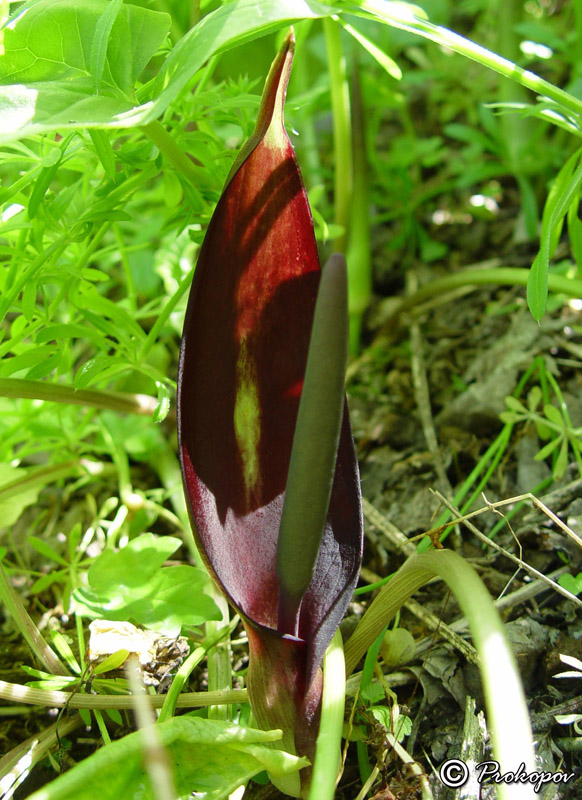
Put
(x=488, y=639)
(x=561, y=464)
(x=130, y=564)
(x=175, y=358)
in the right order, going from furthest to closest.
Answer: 1. (x=175, y=358)
2. (x=561, y=464)
3. (x=130, y=564)
4. (x=488, y=639)

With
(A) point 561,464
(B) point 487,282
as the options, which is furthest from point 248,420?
(B) point 487,282

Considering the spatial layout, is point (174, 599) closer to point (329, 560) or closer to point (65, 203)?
point (329, 560)

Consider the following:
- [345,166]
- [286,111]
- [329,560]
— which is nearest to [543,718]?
[329,560]

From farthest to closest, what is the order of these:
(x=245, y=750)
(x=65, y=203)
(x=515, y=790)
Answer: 1. (x=65, y=203)
2. (x=245, y=750)
3. (x=515, y=790)

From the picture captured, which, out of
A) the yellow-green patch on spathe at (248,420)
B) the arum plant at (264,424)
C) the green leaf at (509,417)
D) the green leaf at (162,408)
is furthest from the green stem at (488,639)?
the green leaf at (509,417)

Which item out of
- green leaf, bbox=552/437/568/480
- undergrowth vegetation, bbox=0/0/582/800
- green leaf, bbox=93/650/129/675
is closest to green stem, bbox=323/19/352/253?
undergrowth vegetation, bbox=0/0/582/800

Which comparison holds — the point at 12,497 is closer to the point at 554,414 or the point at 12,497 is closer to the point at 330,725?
the point at 330,725
